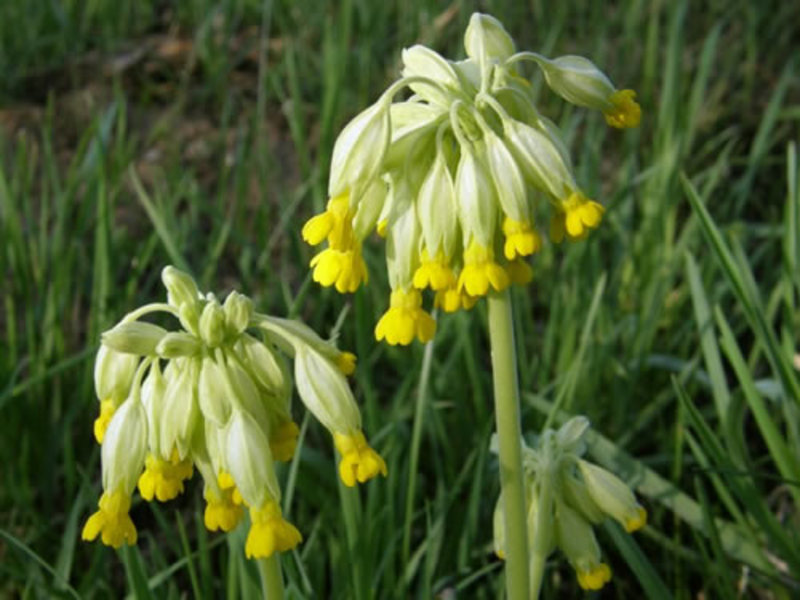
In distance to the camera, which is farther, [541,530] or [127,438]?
[541,530]

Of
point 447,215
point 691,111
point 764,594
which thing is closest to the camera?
point 447,215

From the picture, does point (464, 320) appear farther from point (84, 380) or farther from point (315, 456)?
point (84, 380)

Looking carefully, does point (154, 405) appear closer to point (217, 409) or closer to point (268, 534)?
point (217, 409)

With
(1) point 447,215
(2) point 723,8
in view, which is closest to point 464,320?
(1) point 447,215

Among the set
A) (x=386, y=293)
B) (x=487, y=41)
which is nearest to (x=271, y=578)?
(x=487, y=41)

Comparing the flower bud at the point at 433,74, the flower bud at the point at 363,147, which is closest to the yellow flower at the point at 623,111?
the flower bud at the point at 433,74

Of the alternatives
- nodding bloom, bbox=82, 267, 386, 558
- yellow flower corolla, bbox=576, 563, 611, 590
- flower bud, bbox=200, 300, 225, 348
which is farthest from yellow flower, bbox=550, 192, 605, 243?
yellow flower corolla, bbox=576, 563, 611, 590
